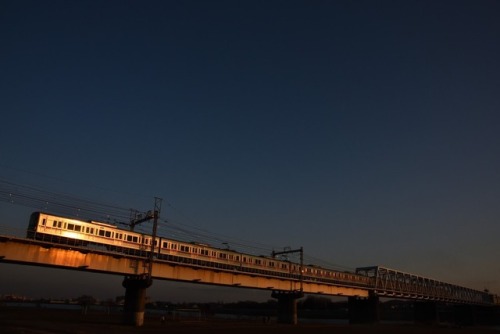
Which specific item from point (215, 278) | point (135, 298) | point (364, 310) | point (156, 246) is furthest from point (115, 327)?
point (364, 310)

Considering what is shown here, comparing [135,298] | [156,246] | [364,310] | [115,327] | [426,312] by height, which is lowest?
[115,327]

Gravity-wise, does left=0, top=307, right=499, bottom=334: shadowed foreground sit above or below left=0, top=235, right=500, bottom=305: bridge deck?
below

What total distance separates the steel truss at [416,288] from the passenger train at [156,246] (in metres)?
34.6

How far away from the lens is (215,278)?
61438mm

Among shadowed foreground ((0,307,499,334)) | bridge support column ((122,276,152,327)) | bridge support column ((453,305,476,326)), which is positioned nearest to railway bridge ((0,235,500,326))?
bridge support column ((122,276,152,327))

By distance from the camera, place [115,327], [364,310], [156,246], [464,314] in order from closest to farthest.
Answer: [115,327], [156,246], [364,310], [464,314]

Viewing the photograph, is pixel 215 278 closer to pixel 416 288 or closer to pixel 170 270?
pixel 170 270

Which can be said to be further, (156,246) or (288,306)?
(288,306)

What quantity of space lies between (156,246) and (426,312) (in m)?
111

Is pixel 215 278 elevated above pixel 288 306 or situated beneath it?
elevated above

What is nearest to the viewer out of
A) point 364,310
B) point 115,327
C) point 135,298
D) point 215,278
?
point 115,327

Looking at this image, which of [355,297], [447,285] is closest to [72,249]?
[355,297]

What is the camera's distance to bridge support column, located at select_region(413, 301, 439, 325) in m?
131

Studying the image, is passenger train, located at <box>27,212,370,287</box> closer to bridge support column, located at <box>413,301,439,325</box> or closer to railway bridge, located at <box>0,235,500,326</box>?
railway bridge, located at <box>0,235,500,326</box>
